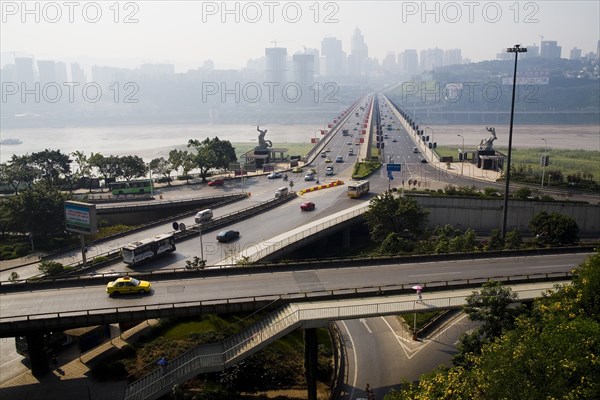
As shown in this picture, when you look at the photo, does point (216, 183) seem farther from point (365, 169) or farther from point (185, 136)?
point (185, 136)

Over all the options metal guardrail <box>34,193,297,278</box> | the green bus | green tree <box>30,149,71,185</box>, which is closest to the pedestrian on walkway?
metal guardrail <box>34,193,297,278</box>

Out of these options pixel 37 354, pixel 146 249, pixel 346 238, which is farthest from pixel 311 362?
pixel 346 238

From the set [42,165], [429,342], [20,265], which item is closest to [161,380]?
[429,342]

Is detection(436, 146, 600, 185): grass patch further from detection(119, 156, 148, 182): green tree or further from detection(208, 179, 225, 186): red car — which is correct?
detection(119, 156, 148, 182): green tree

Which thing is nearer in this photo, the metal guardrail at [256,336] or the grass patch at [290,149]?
the metal guardrail at [256,336]

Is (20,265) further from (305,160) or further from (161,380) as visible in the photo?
(305,160)

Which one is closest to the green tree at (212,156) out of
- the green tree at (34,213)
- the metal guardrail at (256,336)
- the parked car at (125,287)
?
the green tree at (34,213)

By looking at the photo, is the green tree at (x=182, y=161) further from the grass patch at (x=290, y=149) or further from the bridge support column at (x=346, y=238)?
the grass patch at (x=290, y=149)
